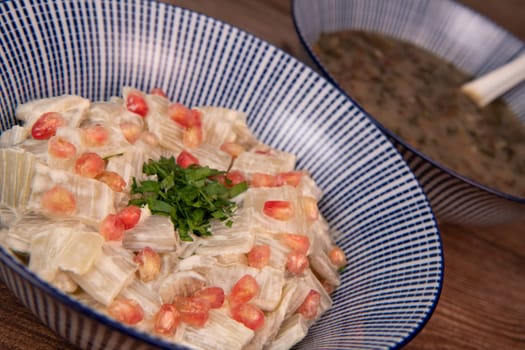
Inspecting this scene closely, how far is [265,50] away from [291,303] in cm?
153

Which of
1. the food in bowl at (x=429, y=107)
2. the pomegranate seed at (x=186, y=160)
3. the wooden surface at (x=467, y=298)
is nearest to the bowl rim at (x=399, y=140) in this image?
the wooden surface at (x=467, y=298)

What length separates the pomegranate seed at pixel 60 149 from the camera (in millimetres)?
2264

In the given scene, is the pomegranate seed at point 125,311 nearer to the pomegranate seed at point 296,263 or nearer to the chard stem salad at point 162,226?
the chard stem salad at point 162,226

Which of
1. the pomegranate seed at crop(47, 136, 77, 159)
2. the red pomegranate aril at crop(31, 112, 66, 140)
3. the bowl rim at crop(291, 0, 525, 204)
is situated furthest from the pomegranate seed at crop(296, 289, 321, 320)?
the red pomegranate aril at crop(31, 112, 66, 140)

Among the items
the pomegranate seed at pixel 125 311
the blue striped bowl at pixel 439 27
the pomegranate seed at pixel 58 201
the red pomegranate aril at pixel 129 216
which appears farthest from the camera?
the blue striped bowl at pixel 439 27

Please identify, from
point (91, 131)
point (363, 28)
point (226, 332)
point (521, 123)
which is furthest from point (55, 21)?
point (521, 123)

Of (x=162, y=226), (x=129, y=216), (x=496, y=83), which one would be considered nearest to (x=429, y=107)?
(x=496, y=83)

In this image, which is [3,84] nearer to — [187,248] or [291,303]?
[187,248]

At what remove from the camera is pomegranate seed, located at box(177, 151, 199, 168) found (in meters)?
2.69

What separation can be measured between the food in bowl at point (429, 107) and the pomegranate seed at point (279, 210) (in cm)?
125

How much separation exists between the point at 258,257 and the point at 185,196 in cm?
43

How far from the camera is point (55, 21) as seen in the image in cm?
269

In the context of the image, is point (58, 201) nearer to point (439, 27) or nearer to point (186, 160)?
point (186, 160)

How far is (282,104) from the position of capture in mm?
3223
